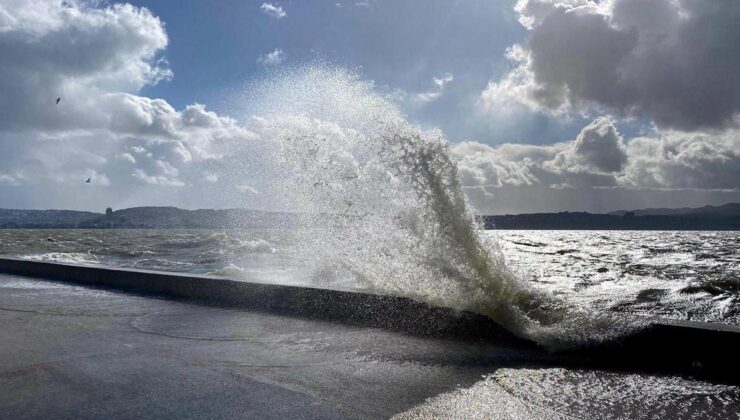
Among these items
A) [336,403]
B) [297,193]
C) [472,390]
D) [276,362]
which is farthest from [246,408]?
[297,193]

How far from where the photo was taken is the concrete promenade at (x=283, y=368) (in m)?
2.42

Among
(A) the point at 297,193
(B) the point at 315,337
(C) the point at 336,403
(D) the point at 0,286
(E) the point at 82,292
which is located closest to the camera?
(C) the point at 336,403

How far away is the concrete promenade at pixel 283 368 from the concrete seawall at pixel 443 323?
0.07 feet

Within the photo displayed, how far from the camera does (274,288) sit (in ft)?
17.8

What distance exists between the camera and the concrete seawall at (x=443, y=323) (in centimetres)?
315

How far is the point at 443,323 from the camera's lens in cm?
423

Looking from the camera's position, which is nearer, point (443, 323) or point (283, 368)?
point (283, 368)

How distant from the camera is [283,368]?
3.11m

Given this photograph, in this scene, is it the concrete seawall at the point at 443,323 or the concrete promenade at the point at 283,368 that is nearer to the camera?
the concrete promenade at the point at 283,368

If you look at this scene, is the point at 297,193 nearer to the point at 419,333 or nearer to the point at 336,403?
the point at 419,333

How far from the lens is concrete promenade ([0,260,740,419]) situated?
2.42 meters

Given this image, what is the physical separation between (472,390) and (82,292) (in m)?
5.98

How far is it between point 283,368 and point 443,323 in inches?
62.4

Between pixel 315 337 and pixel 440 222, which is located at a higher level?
pixel 440 222
